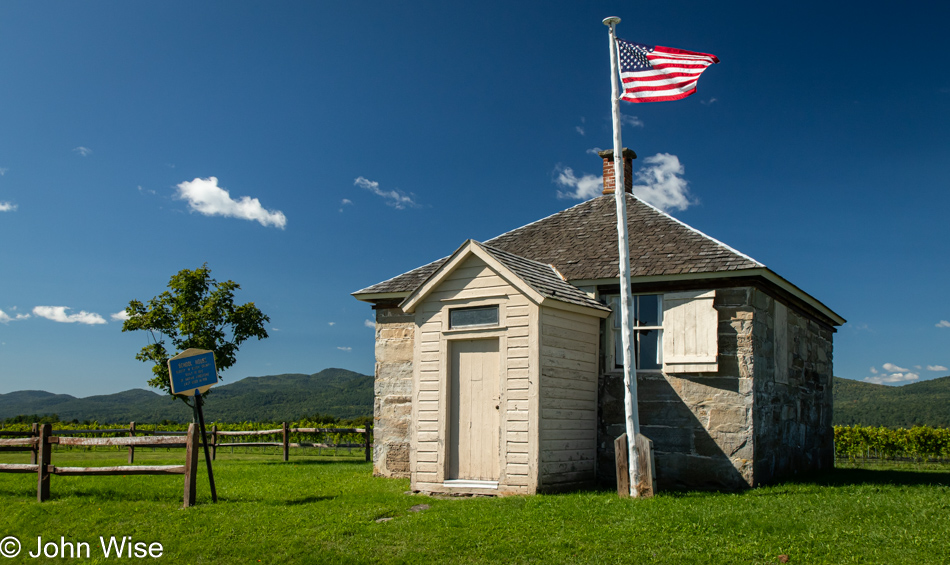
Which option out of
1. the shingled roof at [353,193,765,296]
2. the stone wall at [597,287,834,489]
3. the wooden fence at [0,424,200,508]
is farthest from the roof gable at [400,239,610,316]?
the wooden fence at [0,424,200,508]

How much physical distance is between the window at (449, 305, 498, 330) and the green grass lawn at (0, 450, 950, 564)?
9.33 feet

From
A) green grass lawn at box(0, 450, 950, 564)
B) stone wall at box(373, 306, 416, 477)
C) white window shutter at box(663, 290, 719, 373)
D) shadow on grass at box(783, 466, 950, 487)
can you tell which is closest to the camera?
green grass lawn at box(0, 450, 950, 564)

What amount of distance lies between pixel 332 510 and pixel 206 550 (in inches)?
83.9

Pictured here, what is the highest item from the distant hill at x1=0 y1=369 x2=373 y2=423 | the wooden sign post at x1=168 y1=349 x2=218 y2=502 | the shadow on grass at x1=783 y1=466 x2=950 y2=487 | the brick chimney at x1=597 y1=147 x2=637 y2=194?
the brick chimney at x1=597 y1=147 x2=637 y2=194

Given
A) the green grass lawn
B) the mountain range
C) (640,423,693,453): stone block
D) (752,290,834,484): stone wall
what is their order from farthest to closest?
the mountain range
(752,290,834,484): stone wall
(640,423,693,453): stone block
the green grass lawn

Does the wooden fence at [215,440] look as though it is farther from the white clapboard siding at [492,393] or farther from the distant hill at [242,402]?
the distant hill at [242,402]

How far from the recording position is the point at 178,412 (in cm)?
11975

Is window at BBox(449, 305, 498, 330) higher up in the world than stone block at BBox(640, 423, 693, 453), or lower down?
higher up

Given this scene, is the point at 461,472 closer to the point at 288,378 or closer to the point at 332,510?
the point at 332,510

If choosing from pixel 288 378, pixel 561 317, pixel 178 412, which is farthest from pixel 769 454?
pixel 288 378

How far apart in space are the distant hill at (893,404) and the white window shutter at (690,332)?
47237mm

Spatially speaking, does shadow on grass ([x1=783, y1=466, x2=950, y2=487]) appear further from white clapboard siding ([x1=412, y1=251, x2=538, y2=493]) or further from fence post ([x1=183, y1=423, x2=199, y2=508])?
fence post ([x1=183, y1=423, x2=199, y2=508])

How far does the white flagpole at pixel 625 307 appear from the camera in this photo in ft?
33.9

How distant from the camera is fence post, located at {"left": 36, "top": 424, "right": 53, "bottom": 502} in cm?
1153
